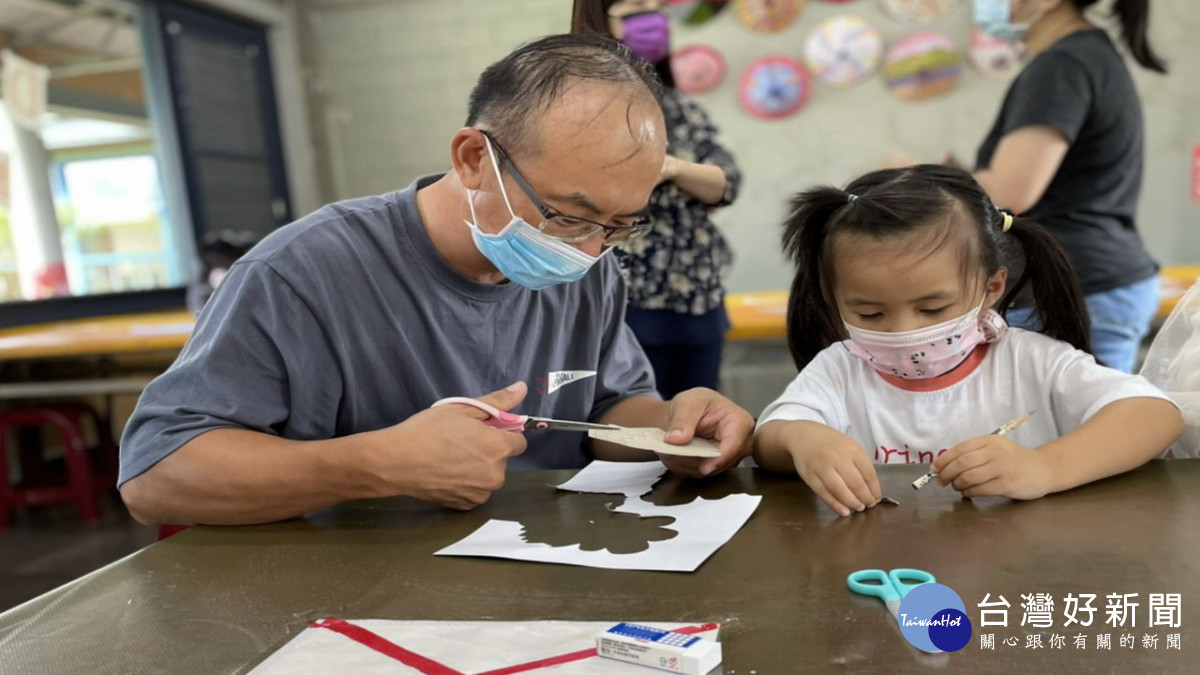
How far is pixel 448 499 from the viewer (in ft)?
3.42

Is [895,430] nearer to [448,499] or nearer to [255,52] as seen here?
[448,499]

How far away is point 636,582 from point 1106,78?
1522 millimetres

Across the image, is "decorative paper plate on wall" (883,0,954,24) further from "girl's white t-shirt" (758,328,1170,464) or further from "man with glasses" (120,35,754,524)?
"man with glasses" (120,35,754,524)

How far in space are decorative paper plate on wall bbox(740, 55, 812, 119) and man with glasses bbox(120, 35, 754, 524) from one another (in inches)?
141

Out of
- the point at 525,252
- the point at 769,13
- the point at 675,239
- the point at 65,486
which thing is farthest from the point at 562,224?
the point at 769,13

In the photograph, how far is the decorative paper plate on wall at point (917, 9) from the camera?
4352 millimetres

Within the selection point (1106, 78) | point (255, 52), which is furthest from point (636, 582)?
point (255, 52)

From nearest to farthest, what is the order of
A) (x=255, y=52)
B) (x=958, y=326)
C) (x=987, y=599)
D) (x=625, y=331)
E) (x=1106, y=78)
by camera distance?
(x=987, y=599) < (x=958, y=326) < (x=625, y=331) < (x=1106, y=78) < (x=255, y=52)

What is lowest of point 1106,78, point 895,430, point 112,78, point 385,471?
point 895,430

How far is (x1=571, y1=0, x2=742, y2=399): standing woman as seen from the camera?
210cm

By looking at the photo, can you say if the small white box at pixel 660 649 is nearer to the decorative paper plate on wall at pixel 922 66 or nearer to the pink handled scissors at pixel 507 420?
the pink handled scissors at pixel 507 420

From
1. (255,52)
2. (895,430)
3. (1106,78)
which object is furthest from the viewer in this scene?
(255,52)

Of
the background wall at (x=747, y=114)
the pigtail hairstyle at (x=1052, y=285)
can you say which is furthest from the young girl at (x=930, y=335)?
the background wall at (x=747, y=114)

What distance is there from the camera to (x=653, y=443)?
3.64 ft
